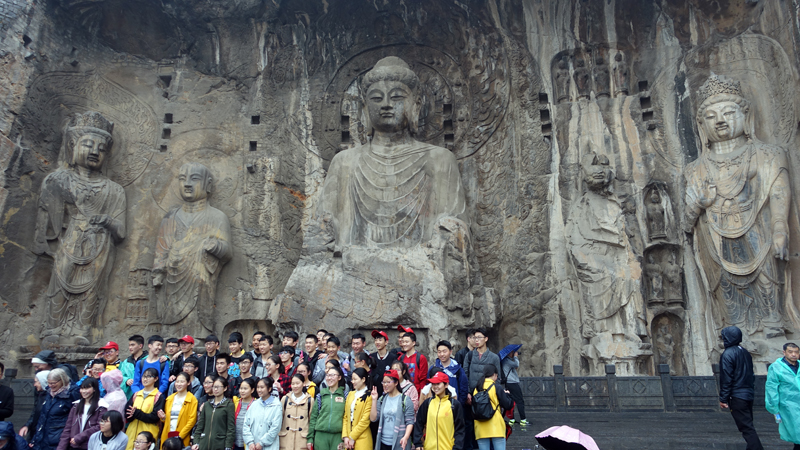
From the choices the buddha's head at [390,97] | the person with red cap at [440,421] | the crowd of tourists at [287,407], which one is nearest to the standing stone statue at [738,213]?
the buddha's head at [390,97]

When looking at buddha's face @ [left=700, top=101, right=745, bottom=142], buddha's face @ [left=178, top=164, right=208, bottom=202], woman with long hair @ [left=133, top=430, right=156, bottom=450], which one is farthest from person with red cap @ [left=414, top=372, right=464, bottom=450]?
buddha's face @ [left=178, top=164, right=208, bottom=202]

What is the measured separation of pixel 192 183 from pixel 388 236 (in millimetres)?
3552

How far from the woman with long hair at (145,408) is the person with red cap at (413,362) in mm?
1991

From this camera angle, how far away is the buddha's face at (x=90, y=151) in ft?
33.0

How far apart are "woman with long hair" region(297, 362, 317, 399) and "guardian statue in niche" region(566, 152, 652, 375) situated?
4.94 m

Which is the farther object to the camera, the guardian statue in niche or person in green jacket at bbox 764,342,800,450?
the guardian statue in niche

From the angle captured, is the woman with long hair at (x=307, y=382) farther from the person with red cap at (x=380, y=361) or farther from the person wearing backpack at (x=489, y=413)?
the person wearing backpack at (x=489, y=413)

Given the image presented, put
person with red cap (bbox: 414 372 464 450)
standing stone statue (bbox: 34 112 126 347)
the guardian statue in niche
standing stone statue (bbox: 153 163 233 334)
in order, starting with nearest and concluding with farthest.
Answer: person with red cap (bbox: 414 372 464 450) < the guardian statue in niche < standing stone statue (bbox: 34 112 126 347) < standing stone statue (bbox: 153 163 233 334)

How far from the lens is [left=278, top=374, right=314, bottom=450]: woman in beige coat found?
4797mm

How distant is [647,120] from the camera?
32.5ft

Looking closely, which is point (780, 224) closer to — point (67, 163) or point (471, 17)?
point (471, 17)

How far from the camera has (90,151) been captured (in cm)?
1008

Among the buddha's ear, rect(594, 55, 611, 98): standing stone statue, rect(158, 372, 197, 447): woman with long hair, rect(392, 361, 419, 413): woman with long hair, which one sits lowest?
rect(158, 372, 197, 447): woman with long hair

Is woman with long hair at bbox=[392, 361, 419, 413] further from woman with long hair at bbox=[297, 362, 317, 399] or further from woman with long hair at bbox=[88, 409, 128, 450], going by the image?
woman with long hair at bbox=[88, 409, 128, 450]
